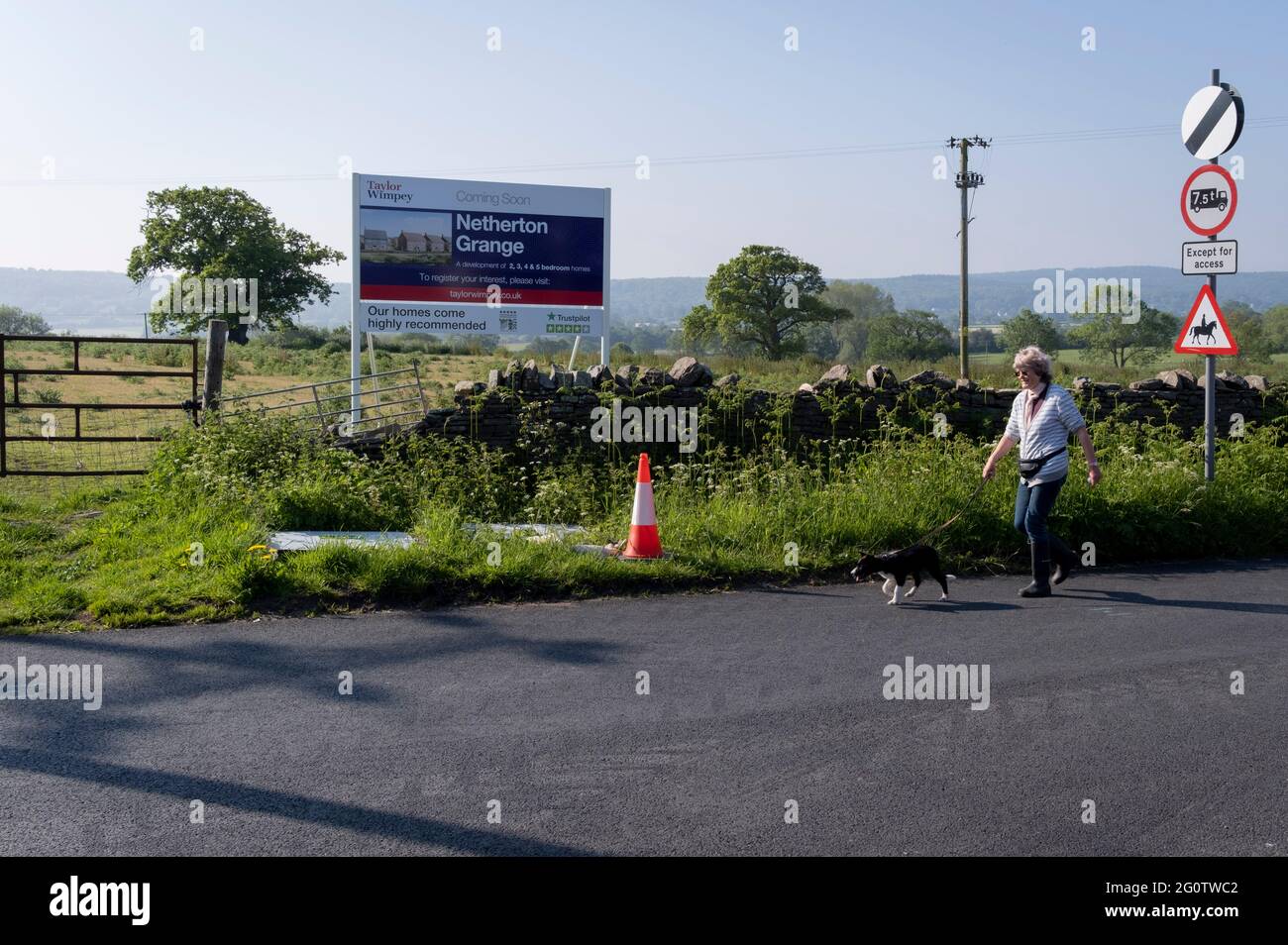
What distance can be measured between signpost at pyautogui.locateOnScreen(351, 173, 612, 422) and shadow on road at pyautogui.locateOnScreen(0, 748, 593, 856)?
10.4 metres

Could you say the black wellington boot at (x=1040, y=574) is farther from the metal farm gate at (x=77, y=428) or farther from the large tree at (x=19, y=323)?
the large tree at (x=19, y=323)

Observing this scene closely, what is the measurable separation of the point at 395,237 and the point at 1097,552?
33.2ft

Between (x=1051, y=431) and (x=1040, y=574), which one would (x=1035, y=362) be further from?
(x=1040, y=574)

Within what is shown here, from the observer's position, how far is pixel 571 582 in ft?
28.6

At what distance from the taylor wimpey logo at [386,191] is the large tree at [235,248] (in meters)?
50.2

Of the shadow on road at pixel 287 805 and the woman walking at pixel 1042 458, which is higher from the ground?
the woman walking at pixel 1042 458

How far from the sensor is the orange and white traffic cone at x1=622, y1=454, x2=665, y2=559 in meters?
9.40

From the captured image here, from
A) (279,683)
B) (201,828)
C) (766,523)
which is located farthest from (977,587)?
(201,828)

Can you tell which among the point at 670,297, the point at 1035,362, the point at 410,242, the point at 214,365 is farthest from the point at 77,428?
the point at 670,297

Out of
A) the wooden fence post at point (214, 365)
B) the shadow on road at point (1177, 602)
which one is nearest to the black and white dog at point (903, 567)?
the shadow on road at point (1177, 602)

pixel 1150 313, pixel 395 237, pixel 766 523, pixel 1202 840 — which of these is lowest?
pixel 1202 840

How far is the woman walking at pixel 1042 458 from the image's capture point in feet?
28.7

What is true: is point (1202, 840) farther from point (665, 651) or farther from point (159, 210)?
point (159, 210)

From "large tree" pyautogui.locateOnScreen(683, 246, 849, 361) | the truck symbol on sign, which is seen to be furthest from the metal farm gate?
"large tree" pyautogui.locateOnScreen(683, 246, 849, 361)
